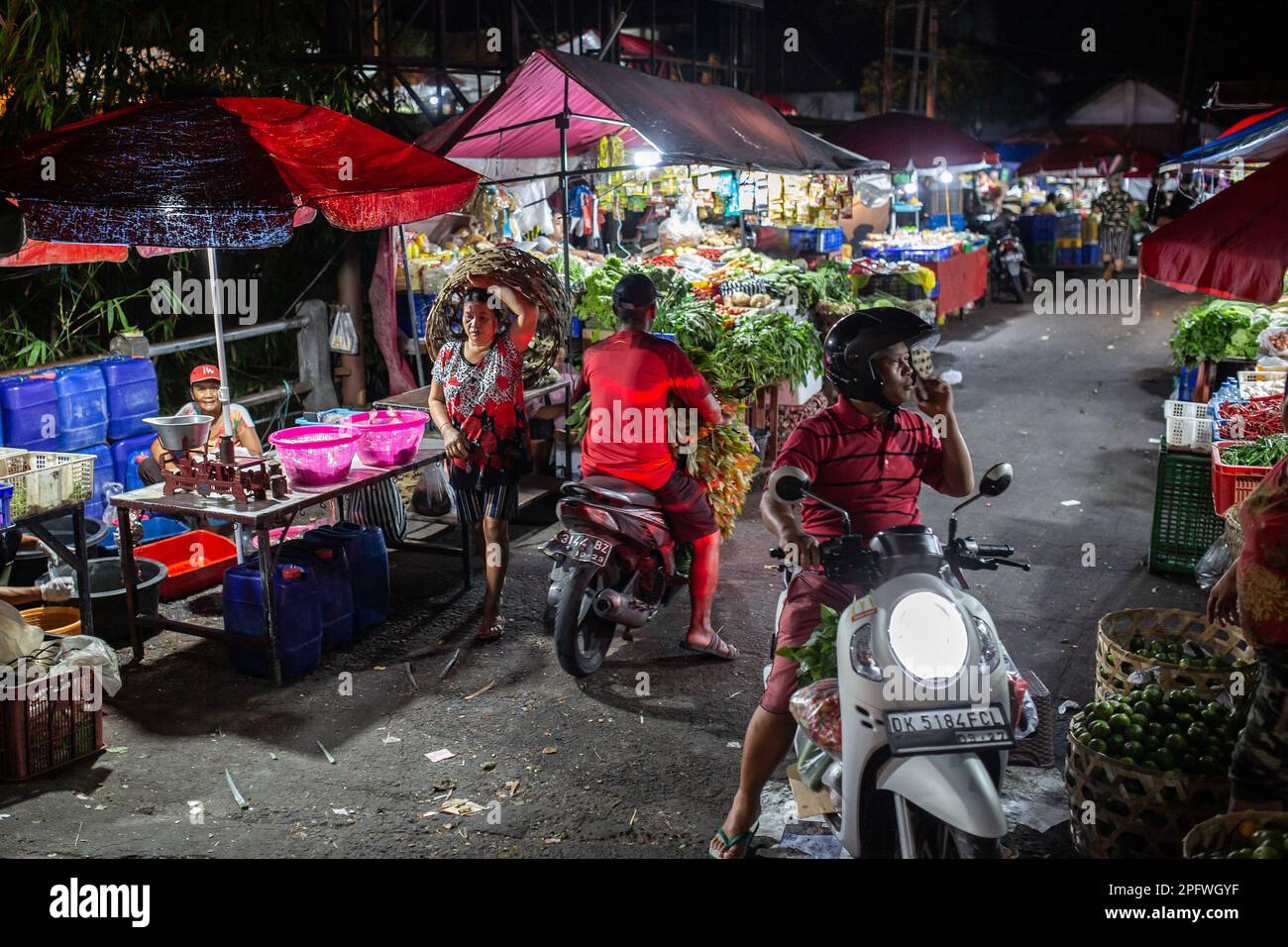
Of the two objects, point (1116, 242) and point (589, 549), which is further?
point (1116, 242)

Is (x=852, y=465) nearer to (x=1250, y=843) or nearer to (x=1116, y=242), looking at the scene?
(x=1250, y=843)

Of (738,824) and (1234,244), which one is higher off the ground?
(1234,244)

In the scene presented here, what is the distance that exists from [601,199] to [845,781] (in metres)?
9.71

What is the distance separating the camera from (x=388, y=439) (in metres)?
6.41

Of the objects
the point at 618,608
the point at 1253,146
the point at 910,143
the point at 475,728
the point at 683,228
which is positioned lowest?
the point at 475,728

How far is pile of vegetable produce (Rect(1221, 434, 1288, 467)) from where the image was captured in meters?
6.47

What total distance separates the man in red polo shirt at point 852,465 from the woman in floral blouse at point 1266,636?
3.02ft

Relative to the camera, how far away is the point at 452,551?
25.1 ft

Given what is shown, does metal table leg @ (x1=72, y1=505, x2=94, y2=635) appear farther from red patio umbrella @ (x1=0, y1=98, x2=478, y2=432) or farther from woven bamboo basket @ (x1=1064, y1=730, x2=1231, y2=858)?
woven bamboo basket @ (x1=1064, y1=730, x2=1231, y2=858)

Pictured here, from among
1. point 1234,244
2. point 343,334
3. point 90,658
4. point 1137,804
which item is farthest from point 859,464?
point 343,334

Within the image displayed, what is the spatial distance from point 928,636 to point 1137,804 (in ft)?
3.91

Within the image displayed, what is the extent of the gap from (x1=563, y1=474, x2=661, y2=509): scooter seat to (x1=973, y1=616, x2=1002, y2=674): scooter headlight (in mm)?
2624

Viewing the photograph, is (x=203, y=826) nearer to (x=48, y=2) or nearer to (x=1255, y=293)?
(x=1255, y=293)
